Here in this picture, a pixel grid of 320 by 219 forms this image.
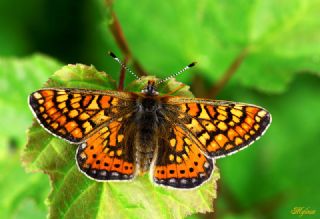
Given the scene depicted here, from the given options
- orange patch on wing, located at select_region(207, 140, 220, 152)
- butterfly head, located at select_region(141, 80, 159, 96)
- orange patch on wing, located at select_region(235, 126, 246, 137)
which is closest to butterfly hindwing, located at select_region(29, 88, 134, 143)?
butterfly head, located at select_region(141, 80, 159, 96)

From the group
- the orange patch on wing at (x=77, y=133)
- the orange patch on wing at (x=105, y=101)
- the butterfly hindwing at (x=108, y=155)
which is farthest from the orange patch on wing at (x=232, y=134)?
the orange patch on wing at (x=77, y=133)

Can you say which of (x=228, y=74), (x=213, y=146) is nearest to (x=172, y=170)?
(x=213, y=146)

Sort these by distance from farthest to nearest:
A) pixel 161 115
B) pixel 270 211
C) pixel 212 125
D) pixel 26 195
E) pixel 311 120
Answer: pixel 311 120 → pixel 270 211 → pixel 26 195 → pixel 161 115 → pixel 212 125

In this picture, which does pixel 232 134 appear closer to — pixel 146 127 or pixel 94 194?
pixel 146 127

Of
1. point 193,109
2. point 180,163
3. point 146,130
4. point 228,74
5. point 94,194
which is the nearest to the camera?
point 94,194

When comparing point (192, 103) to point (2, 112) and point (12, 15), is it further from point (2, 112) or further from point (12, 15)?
point (12, 15)

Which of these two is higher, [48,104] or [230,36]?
[230,36]

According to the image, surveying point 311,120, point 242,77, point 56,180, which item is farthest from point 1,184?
point 311,120
